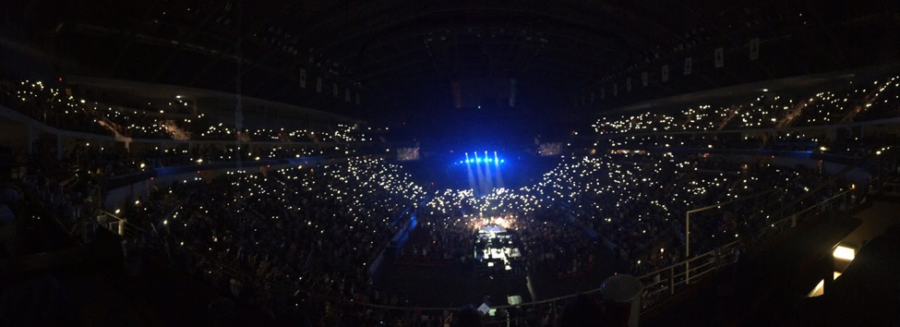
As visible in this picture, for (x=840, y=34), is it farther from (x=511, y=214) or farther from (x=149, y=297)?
(x=149, y=297)

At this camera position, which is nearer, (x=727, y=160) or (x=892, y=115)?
(x=892, y=115)

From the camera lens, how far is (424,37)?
98.9 feet

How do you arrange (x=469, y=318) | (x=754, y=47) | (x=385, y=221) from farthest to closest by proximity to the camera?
(x=385, y=221) < (x=754, y=47) < (x=469, y=318)

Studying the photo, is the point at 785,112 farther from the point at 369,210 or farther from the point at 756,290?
the point at 756,290

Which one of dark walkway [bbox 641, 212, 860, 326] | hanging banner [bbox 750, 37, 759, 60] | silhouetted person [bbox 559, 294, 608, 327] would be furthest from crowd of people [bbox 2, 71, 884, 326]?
hanging banner [bbox 750, 37, 759, 60]

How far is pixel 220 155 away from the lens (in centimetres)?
2656

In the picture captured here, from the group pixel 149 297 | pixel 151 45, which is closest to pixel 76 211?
pixel 149 297

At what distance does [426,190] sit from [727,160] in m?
26.0

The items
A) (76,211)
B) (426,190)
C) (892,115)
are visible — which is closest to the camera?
(76,211)

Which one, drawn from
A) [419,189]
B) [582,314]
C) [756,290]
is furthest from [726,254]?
[419,189]

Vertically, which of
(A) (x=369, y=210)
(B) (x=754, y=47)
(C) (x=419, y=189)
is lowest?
(A) (x=369, y=210)

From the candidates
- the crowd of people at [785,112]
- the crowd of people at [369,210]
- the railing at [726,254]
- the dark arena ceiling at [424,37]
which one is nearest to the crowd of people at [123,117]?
the crowd of people at [369,210]

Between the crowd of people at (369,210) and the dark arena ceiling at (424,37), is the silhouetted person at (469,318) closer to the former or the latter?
the crowd of people at (369,210)

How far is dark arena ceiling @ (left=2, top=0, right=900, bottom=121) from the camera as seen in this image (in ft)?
62.2
